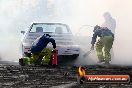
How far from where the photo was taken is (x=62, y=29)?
59.9 ft

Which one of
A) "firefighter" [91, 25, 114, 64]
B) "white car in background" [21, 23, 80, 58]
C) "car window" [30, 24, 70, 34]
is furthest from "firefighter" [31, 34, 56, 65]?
"firefighter" [91, 25, 114, 64]

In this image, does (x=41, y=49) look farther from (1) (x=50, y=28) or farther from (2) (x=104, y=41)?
(2) (x=104, y=41)

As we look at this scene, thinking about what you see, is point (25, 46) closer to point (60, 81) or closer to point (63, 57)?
point (63, 57)

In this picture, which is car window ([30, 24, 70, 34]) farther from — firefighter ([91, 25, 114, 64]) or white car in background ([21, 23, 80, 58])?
firefighter ([91, 25, 114, 64])

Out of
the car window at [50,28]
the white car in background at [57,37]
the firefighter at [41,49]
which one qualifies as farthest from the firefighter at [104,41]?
the firefighter at [41,49]

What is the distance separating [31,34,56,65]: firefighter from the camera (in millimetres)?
15547

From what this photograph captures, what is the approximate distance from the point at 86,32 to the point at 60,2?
8885 mm

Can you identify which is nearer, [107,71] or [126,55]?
[107,71]

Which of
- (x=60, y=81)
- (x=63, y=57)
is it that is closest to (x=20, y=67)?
(x=63, y=57)

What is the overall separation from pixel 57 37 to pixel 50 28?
99cm

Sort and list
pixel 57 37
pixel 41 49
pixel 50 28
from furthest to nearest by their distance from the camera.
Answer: pixel 50 28 < pixel 57 37 < pixel 41 49

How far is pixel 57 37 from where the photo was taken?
56.9ft

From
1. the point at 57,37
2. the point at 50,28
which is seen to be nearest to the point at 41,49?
the point at 57,37

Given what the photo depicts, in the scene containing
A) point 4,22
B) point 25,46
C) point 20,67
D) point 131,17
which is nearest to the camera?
point 20,67
